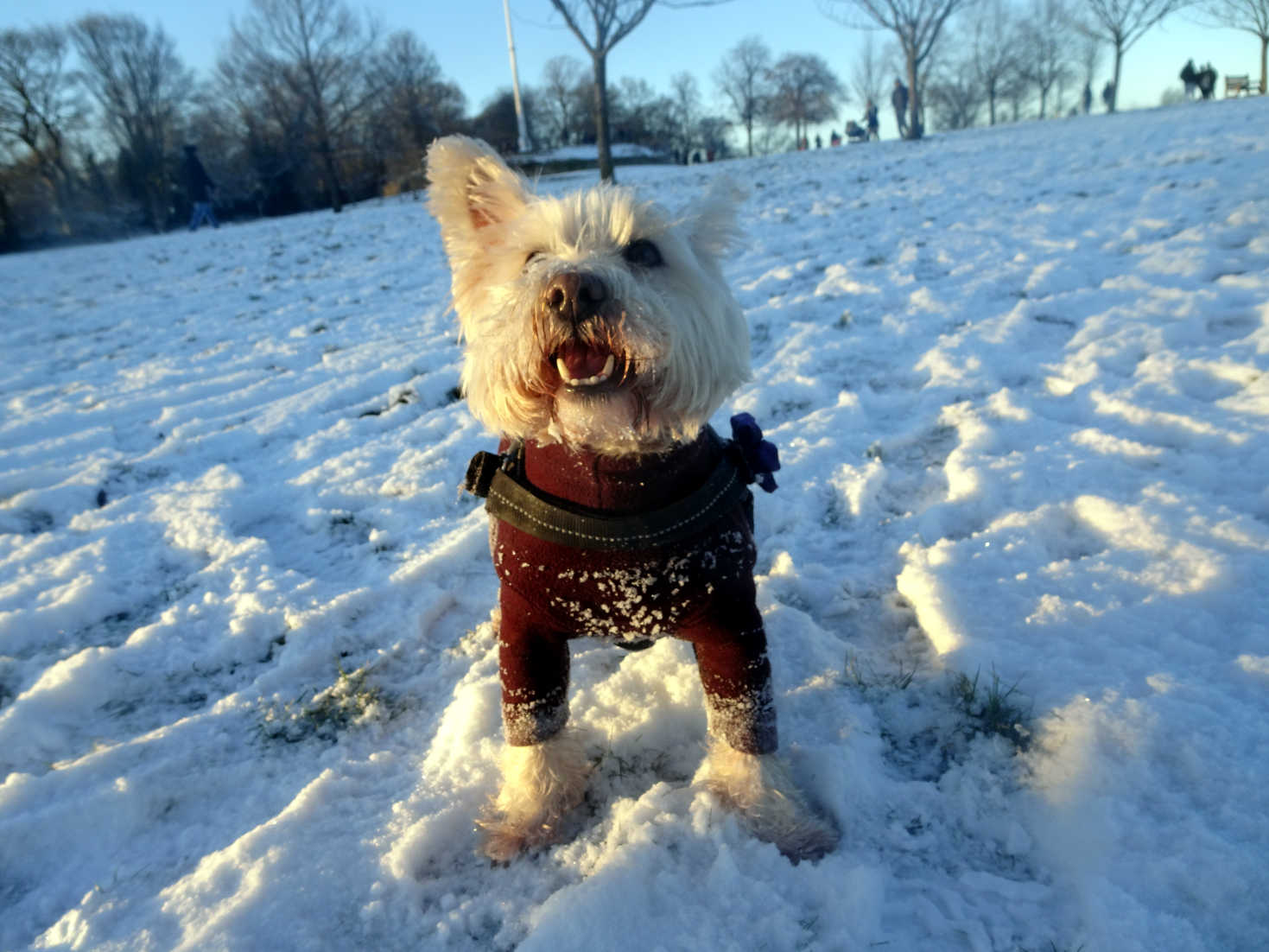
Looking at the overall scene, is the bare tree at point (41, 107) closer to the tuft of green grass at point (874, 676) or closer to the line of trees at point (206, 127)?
the line of trees at point (206, 127)

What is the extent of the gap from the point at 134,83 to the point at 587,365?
58.9 m

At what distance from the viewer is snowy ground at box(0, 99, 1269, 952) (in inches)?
68.7

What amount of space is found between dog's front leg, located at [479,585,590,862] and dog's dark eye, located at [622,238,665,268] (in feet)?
3.24

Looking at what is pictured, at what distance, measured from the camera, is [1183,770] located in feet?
6.21

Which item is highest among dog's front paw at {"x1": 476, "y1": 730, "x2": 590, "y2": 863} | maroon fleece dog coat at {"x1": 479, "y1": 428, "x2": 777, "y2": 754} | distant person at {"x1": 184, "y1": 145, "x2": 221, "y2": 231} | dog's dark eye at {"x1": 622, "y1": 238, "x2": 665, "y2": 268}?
distant person at {"x1": 184, "y1": 145, "x2": 221, "y2": 231}

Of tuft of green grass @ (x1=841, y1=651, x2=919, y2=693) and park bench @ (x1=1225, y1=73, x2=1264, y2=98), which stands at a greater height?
park bench @ (x1=1225, y1=73, x2=1264, y2=98)

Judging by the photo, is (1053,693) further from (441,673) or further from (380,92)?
(380,92)

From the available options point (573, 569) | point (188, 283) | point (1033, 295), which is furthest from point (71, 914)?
point (188, 283)

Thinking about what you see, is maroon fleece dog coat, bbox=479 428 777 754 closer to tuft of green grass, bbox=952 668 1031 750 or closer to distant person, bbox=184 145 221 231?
tuft of green grass, bbox=952 668 1031 750

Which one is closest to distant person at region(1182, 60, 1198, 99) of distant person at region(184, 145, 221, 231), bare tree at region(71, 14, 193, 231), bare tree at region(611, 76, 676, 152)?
bare tree at region(611, 76, 676, 152)

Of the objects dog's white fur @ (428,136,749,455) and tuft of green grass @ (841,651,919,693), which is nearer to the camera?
dog's white fur @ (428,136,749,455)

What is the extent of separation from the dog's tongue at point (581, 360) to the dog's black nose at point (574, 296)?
0.07 m

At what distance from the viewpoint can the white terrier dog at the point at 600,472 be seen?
1.79m

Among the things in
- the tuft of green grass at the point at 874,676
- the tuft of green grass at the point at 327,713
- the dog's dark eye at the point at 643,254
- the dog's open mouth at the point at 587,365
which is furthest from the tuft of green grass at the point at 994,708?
the tuft of green grass at the point at 327,713
